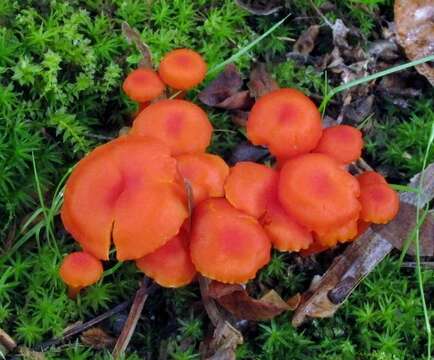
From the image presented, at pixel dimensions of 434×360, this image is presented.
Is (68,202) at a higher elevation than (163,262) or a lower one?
higher

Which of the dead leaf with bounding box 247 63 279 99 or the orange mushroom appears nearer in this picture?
the orange mushroom

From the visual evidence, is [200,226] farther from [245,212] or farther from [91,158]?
[91,158]

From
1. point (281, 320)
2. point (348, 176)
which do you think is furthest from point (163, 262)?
point (348, 176)

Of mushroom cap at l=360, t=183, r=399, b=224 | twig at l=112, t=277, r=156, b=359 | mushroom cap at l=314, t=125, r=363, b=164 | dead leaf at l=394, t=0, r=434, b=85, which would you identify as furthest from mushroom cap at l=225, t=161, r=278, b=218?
dead leaf at l=394, t=0, r=434, b=85

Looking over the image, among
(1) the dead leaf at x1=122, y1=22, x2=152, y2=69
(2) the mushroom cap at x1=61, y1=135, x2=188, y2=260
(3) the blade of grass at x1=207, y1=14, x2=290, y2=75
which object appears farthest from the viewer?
(1) the dead leaf at x1=122, y1=22, x2=152, y2=69

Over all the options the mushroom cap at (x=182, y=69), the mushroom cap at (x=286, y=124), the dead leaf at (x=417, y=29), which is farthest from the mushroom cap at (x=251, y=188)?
the dead leaf at (x=417, y=29)

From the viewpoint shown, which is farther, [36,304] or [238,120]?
[238,120]

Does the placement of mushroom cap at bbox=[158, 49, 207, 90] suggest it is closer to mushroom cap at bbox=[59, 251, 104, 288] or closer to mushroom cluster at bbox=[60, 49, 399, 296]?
mushroom cluster at bbox=[60, 49, 399, 296]
